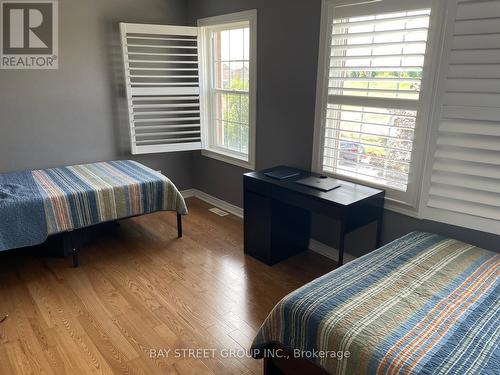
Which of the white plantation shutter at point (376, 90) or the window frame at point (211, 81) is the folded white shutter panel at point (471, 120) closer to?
the white plantation shutter at point (376, 90)

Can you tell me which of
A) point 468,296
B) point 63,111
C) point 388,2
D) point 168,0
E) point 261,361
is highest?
point 168,0

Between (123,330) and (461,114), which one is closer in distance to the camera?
(461,114)

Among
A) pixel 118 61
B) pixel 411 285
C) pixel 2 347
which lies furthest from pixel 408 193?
pixel 118 61

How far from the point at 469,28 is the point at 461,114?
453mm

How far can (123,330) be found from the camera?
223cm

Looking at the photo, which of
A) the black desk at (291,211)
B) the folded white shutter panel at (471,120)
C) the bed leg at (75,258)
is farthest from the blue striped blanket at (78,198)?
the folded white shutter panel at (471,120)

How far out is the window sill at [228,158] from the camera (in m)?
3.78

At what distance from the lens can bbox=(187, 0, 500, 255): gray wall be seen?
2.84m

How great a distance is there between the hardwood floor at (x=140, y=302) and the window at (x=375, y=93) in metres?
0.91

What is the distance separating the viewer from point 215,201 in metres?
4.36

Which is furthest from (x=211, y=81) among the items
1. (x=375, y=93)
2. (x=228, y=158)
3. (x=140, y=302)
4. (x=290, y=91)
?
(x=140, y=302)

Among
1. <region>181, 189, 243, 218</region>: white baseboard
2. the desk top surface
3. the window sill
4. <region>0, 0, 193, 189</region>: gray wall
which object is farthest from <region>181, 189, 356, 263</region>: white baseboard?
<region>0, 0, 193, 189</region>: gray wall

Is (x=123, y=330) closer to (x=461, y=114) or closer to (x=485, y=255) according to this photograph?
(x=485, y=255)

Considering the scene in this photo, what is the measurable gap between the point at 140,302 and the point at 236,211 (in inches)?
68.9
